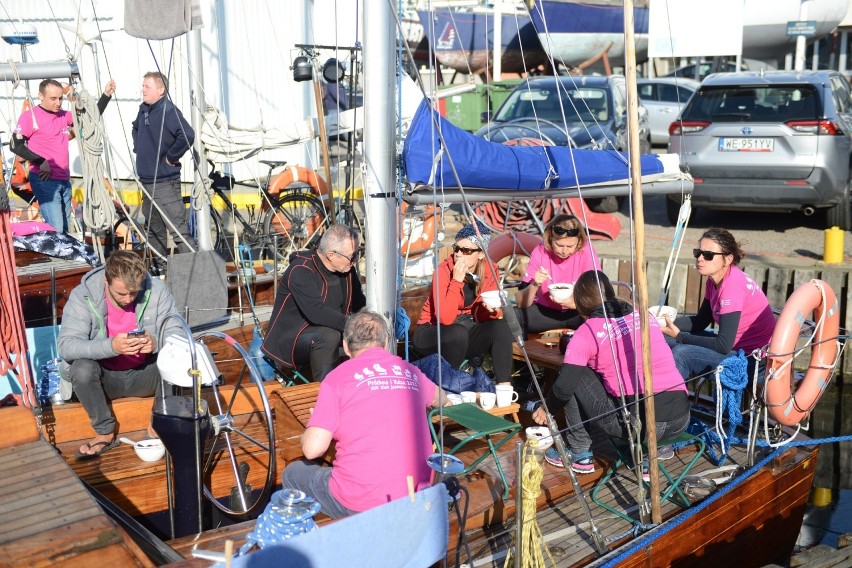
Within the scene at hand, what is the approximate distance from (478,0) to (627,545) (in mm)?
23596

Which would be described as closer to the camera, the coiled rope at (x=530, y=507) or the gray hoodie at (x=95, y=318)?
the coiled rope at (x=530, y=507)

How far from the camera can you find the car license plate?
9641 millimetres

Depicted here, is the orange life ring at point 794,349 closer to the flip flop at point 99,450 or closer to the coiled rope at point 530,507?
the coiled rope at point 530,507

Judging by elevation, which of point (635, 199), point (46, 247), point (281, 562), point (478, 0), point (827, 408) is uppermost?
point (478, 0)

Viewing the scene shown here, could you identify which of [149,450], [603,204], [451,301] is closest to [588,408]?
[451,301]

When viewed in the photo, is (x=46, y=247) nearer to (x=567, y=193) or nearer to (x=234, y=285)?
(x=234, y=285)

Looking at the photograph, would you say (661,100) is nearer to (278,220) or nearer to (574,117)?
(574,117)

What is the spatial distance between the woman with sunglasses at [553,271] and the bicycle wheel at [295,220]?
2890mm

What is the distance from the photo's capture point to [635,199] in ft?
11.9

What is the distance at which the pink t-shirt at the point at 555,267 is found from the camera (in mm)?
5914

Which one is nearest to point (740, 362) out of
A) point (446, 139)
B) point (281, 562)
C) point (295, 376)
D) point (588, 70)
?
point (446, 139)

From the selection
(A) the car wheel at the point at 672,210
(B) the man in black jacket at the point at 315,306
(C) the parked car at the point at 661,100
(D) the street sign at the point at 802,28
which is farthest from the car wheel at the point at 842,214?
(D) the street sign at the point at 802,28

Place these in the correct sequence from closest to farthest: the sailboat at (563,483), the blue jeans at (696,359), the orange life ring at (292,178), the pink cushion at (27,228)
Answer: the sailboat at (563,483), the blue jeans at (696,359), the pink cushion at (27,228), the orange life ring at (292,178)

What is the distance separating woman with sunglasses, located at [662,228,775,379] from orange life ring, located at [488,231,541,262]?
6.56ft
